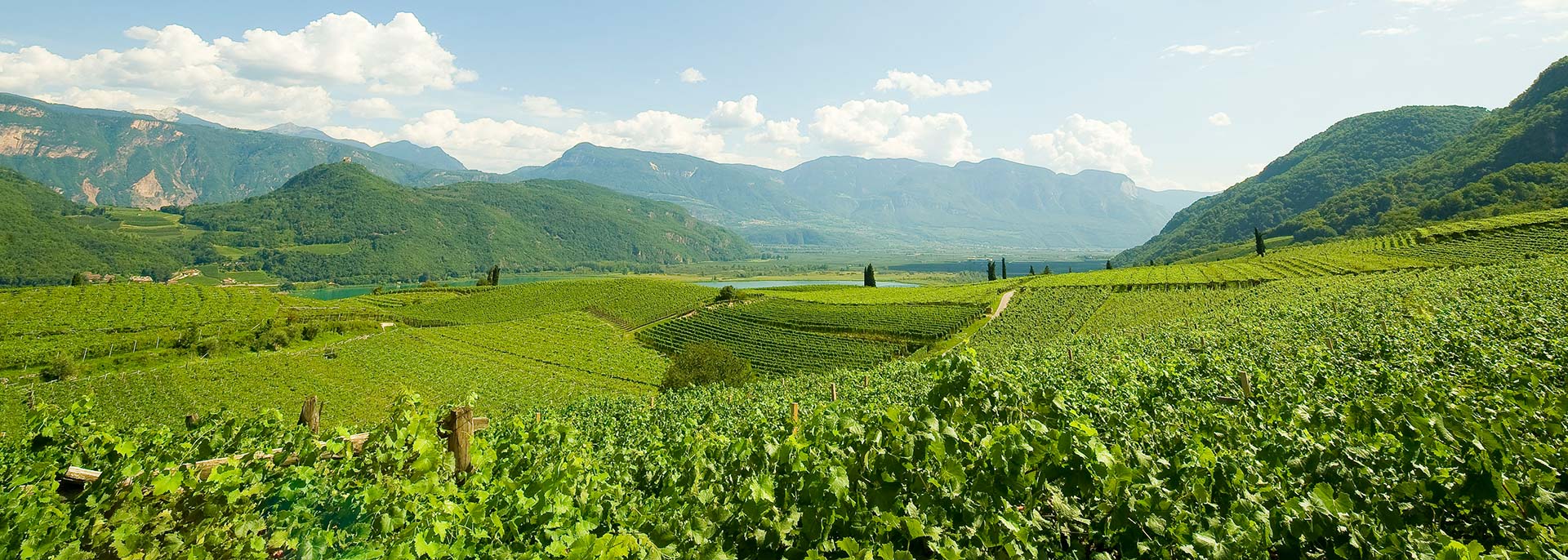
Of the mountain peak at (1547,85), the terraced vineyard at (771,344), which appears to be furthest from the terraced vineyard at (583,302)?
the mountain peak at (1547,85)

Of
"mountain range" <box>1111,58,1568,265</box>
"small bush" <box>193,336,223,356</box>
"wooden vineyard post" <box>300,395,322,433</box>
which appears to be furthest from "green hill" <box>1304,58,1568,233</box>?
"small bush" <box>193,336,223,356</box>

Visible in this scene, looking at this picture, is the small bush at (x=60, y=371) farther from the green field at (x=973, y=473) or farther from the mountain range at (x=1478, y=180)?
the mountain range at (x=1478, y=180)

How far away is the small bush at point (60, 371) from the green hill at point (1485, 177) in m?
186

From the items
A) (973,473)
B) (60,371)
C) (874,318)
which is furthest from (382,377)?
(973,473)

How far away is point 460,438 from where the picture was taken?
5141mm

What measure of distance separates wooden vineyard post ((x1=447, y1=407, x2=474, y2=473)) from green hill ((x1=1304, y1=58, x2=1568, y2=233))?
14829 centimetres

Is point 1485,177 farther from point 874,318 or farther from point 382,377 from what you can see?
point 382,377

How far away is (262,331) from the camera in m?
68.9

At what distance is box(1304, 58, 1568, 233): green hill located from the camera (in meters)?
108

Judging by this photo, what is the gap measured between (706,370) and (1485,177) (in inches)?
6697

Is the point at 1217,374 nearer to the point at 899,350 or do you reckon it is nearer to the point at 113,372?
the point at 899,350

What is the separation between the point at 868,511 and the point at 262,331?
90723 mm

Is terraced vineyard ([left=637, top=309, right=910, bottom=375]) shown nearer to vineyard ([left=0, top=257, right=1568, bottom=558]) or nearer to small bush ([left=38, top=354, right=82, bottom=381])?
vineyard ([left=0, top=257, right=1568, bottom=558])

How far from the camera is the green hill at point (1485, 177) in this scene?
107500 mm
